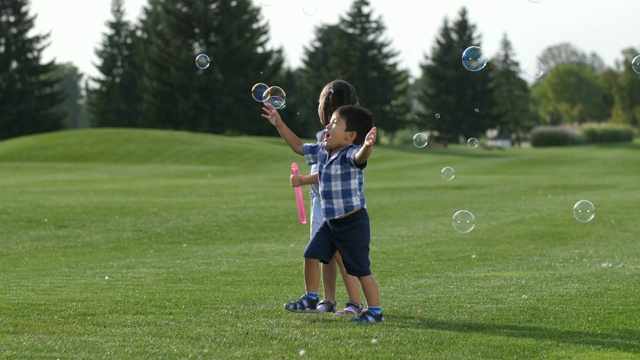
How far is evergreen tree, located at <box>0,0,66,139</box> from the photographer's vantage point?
246ft

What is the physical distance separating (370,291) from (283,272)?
13.7 ft

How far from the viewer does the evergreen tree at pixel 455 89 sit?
276 ft

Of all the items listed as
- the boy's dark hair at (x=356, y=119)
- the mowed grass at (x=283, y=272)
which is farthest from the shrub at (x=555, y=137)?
the boy's dark hair at (x=356, y=119)

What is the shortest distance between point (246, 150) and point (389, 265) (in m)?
34.7

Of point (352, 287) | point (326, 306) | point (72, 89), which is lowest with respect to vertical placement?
point (326, 306)

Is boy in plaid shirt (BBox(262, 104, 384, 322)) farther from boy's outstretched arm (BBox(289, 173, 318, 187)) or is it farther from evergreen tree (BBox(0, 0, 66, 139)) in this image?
evergreen tree (BBox(0, 0, 66, 139))

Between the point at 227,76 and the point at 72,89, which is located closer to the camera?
the point at 227,76

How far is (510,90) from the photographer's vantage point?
97500 mm

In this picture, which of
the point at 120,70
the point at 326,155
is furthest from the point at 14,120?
the point at 326,155

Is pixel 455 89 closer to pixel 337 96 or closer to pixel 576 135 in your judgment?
pixel 576 135

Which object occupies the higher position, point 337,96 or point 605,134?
point 337,96

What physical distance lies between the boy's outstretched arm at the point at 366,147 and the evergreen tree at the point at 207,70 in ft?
219

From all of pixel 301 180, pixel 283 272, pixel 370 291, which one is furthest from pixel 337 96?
pixel 283 272

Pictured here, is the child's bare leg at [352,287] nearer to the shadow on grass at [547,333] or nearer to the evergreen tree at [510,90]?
the shadow on grass at [547,333]
